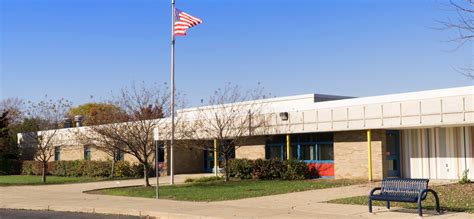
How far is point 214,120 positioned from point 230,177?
10.3 ft

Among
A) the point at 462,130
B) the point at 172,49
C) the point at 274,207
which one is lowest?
the point at 274,207

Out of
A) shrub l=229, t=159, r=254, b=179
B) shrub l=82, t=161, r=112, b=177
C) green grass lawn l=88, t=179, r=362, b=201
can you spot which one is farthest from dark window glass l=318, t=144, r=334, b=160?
shrub l=82, t=161, r=112, b=177

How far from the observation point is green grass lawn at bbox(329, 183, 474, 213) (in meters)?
14.8

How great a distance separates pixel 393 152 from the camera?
88.1 ft

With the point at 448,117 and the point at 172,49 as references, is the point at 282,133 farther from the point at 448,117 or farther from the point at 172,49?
the point at 448,117

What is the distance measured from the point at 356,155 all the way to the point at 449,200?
10319mm

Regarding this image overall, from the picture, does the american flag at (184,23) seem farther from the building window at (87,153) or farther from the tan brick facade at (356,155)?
the building window at (87,153)

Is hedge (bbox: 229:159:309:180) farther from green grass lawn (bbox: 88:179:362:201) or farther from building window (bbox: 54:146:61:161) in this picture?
building window (bbox: 54:146:61:161)

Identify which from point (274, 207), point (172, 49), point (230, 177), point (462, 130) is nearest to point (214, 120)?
point (230, 177)

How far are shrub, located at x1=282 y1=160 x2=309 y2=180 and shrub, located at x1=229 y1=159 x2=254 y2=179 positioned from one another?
1.97 metres

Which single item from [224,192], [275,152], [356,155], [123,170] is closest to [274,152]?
[275,152]

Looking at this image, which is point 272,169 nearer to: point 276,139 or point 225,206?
point 276,139

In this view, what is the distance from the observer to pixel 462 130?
24578mm

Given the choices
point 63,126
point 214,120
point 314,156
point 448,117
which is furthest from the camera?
point 63,126
